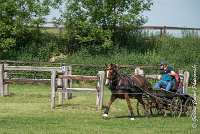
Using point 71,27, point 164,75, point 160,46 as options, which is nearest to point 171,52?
point 160,46

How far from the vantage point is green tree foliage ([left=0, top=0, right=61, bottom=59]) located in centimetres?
3216

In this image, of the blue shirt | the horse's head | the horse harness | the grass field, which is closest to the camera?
the grass field

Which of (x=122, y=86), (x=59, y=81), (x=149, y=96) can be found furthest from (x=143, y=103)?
(x=59, y=81)

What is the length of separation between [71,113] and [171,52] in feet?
61.2

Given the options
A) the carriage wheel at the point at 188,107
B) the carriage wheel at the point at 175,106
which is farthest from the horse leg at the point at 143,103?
the carriage wheel at the point at 188,107

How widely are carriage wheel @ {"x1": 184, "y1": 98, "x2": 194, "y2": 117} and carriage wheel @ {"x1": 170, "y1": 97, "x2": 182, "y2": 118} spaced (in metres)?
0.24

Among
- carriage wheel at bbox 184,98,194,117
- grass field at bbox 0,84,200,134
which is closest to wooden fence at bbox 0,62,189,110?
grass field at bbox 0,84,200,134

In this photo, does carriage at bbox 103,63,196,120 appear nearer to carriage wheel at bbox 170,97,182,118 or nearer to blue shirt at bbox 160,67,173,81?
carriage wheel at bbox 170,97,182,118

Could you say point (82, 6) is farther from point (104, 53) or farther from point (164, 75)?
point (164, 75)

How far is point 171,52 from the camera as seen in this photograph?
115 feet

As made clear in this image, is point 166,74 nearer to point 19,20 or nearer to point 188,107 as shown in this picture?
point 188,107

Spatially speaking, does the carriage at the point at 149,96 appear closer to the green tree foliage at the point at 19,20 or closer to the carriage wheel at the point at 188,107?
the carriage wheel at the point at 188,107

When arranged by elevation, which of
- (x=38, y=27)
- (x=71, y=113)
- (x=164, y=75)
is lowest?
(x=71, y=113)

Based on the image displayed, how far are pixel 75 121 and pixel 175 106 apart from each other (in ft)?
12.9
